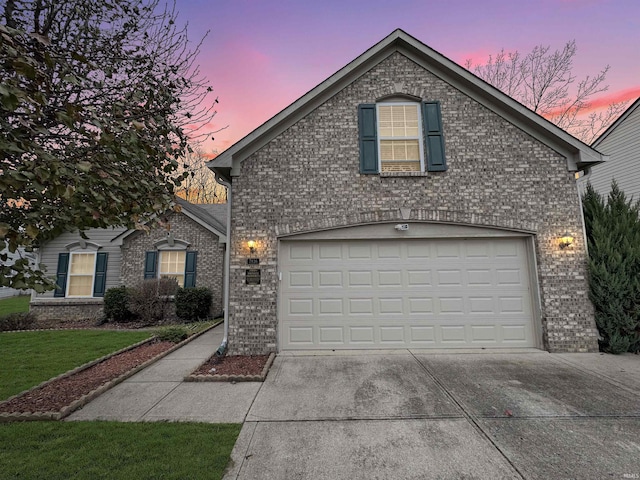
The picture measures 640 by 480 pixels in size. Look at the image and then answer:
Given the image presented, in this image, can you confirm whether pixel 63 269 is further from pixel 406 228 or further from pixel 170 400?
pixel 406 228

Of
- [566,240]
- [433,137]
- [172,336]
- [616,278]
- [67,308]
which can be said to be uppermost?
[433,137]

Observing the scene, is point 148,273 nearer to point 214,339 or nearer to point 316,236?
point 214,339

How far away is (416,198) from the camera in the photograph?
22.3ft

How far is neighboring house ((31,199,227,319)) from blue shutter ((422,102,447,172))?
7.99 metres

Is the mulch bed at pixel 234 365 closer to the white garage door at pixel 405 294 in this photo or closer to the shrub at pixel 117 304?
the white garage door at pixel 405 294

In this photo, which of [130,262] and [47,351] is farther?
[130,262]

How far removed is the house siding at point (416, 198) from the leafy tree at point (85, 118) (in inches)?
90.9

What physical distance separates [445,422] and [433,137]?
587cm

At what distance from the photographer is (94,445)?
3.23 m

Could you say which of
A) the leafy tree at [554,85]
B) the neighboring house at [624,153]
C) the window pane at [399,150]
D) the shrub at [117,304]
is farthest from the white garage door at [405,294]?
the leafy tree at [554,85]

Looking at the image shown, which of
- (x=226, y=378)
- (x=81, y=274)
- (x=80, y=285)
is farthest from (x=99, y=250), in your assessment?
(x=226, y=378)

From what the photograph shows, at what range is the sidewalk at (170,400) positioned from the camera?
3.91 metres

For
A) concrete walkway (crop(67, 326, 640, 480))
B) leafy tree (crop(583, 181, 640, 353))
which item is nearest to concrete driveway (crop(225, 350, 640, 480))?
concrete walkway (crop(67, 326, 640, 480))

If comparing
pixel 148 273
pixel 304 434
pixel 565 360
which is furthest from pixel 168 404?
pixel 148 273
